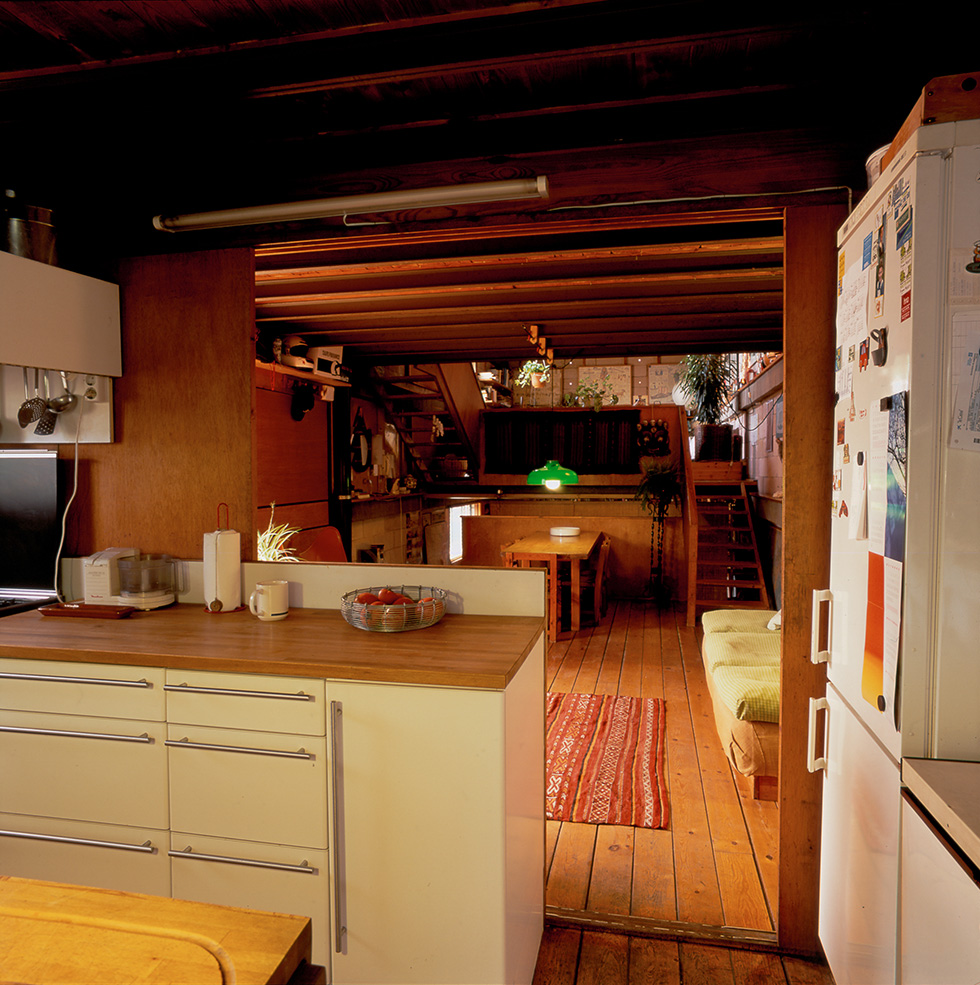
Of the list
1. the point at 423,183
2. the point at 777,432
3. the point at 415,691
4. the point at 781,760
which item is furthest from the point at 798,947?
the point at 777,432

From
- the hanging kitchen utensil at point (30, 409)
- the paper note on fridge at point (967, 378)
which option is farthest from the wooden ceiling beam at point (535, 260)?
the paper note on fridge at point (967, 378)

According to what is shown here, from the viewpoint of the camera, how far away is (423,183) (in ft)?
7.90

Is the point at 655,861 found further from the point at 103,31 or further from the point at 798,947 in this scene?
the point at 103,31

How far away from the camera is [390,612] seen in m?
2.13

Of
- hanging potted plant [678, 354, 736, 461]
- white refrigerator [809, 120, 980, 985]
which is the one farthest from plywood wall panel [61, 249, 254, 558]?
hanging potted plant [678, 354, 736, 461]

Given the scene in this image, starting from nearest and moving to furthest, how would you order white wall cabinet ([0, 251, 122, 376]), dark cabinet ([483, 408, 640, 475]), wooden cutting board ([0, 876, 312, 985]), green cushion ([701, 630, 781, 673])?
wooden cutting board ([0, 876, 312, 985])
white wall cabinet ([0, 251, 122, 376])
green cushion ([701, 630, 781, 673])
dark cabinet ([483, 408, 640, 475])

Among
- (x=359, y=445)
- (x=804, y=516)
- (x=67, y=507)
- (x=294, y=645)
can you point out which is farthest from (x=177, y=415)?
(x=359, y=445)

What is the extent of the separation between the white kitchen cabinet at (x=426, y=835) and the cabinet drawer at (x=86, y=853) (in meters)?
0.59

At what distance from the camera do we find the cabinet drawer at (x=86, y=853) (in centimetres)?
192

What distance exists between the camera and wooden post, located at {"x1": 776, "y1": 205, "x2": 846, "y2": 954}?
83.1 inches

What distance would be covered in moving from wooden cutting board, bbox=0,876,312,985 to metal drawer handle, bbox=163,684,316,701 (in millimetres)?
908

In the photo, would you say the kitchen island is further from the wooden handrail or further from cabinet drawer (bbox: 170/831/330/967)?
the wooden handrail

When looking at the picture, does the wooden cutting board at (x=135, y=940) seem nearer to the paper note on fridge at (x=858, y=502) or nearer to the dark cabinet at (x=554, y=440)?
the paper note on fridge at (x=858, y=502)

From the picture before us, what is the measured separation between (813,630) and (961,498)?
0.75 meters
